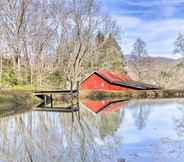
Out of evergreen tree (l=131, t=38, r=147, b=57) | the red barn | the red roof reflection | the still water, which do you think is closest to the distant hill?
evergreen tree (l=131, t=38, r=147, b=57)

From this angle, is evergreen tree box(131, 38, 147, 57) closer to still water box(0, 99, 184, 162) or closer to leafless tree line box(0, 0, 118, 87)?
leafless tree line box(0, 0, 118, 87)

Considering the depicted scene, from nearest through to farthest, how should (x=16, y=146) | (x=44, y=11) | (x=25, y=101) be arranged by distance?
(x=16, y=146), (x=25, y=101), (x=44, y=11)

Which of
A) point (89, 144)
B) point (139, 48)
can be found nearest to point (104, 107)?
point (89, 144)

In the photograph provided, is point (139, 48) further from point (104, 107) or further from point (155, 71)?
point (104, 107)

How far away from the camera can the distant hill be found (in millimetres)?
77938

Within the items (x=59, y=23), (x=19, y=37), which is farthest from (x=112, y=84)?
(x=19, y=37)

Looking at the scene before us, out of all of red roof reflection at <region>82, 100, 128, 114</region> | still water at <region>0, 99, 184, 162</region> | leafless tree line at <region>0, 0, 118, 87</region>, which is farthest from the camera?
leafless tree line at <region>0, 0, 118, 87</region>

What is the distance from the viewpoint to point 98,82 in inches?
2378

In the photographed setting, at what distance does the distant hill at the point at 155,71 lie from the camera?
77.9m

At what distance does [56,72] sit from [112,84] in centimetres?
905

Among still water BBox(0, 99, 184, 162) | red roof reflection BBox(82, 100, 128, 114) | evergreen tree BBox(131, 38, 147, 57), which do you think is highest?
evergreen tree BBox(131, 38, 147, 57)

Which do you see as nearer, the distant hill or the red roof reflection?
the red roof reflection

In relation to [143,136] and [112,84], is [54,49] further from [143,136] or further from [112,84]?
[143,136]

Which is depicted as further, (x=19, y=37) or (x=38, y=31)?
(x=38, y=31)
